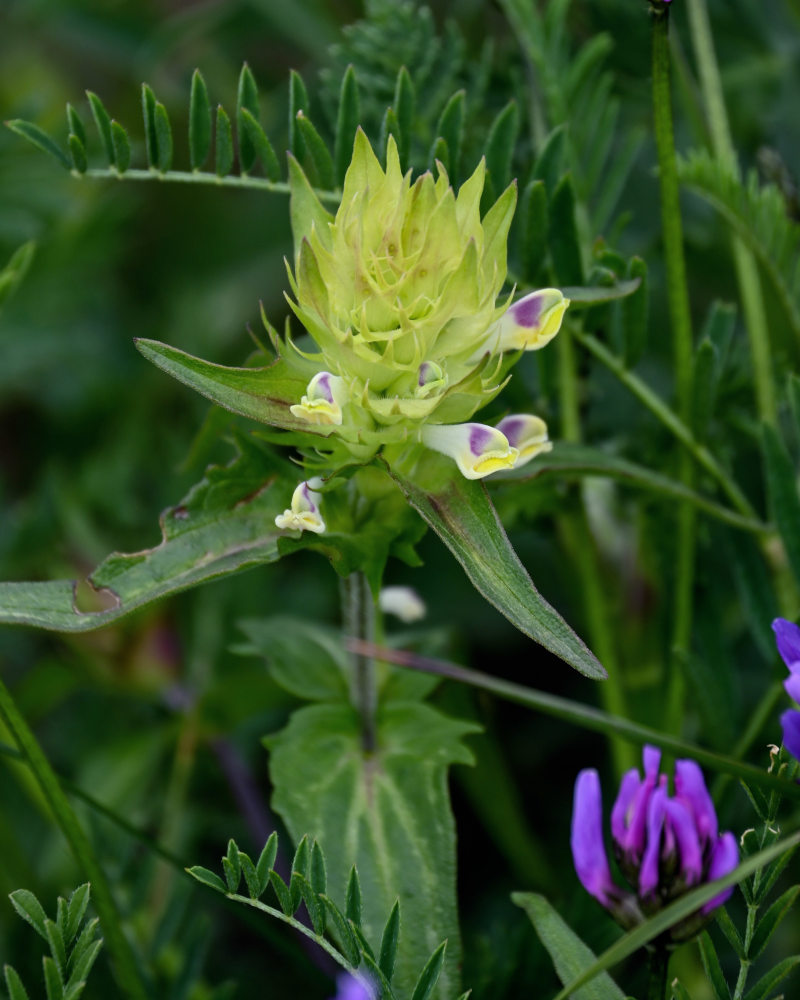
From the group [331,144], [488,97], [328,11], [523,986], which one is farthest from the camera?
[328,11]

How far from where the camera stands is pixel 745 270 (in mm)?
906

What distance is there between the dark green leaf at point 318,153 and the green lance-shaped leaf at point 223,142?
5 centimetres

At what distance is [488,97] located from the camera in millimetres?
1067

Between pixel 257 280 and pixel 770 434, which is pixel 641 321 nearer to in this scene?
pixel 770 434

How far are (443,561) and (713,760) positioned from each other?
76cm

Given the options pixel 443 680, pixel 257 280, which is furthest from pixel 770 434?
pixel 257 280

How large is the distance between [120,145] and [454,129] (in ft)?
0.77

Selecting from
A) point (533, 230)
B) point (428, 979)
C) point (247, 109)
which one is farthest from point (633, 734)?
point (247, 109)

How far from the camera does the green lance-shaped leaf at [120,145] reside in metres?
0.70

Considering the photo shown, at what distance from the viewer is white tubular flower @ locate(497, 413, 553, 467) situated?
64cm

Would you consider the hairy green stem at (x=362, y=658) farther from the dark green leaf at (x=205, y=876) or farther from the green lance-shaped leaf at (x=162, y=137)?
the green lance-shaped leaf at (x=162, y=137)

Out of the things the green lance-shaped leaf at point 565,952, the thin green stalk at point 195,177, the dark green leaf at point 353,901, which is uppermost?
the thin green stalk at point 195,177

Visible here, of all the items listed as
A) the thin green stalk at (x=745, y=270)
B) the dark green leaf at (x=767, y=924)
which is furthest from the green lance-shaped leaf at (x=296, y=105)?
the dark green leaf at (x=767, y=924)

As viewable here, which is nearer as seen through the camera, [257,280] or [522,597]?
[522,597]
